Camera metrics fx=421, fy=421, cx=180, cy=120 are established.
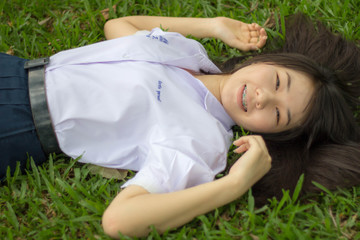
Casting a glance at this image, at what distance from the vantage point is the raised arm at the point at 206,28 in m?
2.98

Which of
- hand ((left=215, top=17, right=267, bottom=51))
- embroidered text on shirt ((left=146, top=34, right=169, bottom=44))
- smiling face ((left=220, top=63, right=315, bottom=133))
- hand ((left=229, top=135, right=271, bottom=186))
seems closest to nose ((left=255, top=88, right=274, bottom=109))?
smiling face ((left=220, top=63, right=315, bottom=133))

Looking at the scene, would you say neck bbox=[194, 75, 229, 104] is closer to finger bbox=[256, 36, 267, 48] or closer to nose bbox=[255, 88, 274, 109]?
nose bbox=[255, 88, 274, 109]

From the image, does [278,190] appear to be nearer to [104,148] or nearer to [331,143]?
[331,143]

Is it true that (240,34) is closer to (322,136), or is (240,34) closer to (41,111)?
(322,136)

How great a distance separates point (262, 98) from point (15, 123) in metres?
1.33

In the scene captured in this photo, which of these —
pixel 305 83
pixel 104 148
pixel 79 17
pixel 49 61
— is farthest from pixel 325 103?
pixel 79 17

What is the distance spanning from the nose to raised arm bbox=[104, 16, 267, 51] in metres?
0.78

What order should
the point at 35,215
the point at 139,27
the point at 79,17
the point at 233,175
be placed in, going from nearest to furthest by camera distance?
the point at 233,175
the point at 35,215
the point at 139,27
the point at 79,17

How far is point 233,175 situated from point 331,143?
782mm

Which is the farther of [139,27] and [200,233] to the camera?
[139,27]

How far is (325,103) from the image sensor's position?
237 cm

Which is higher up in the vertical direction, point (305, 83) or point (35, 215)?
point (305, 83)

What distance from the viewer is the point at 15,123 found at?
225 centimetres

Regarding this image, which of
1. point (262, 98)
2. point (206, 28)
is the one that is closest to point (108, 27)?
point (206, 28)
